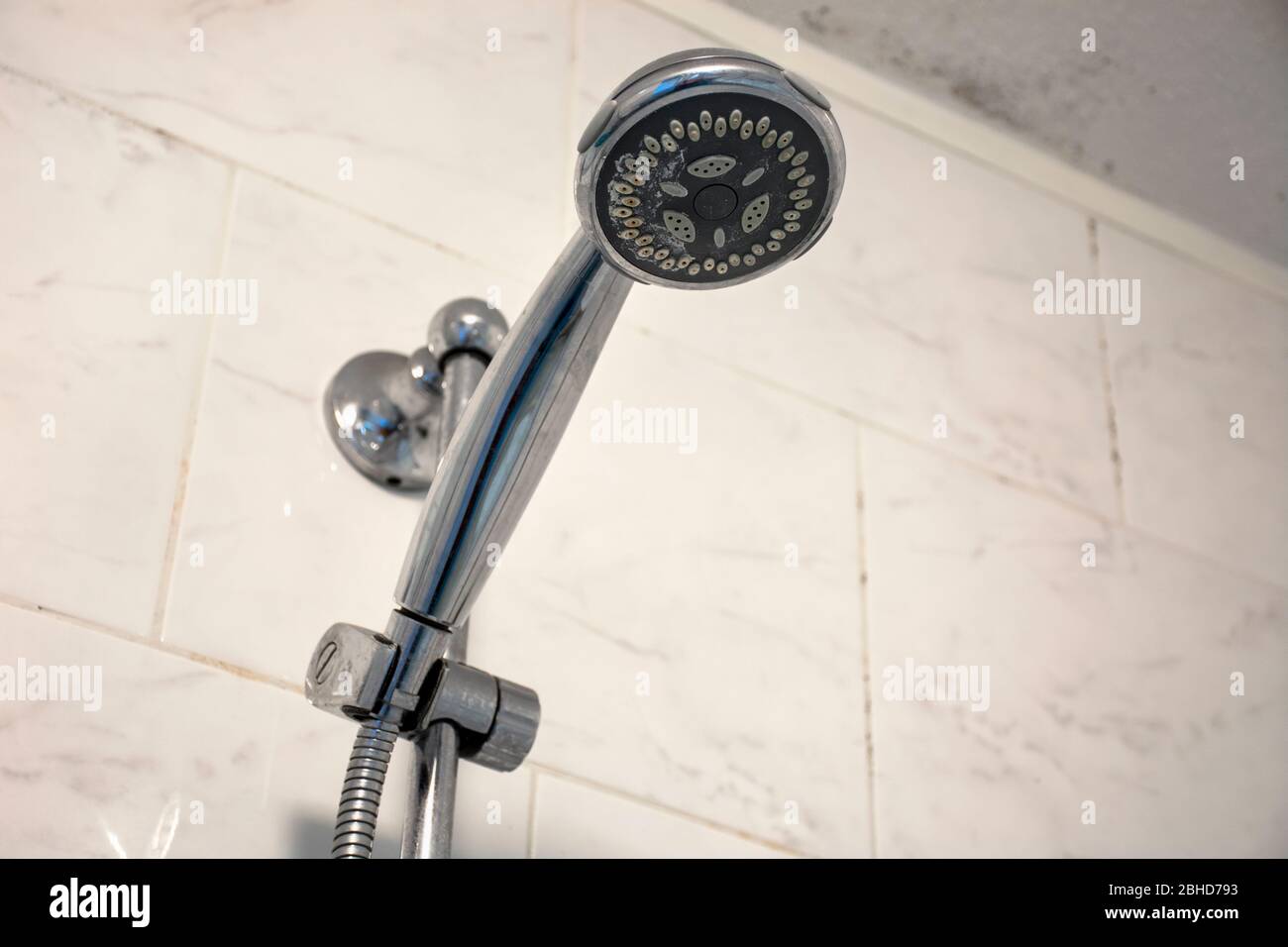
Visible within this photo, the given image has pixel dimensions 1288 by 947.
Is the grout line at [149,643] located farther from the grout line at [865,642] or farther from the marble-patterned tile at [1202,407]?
the marble-patterned tile at [1202,407]

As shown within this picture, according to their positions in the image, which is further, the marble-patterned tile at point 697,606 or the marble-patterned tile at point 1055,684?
the marble-patterned tile at point 1055,684

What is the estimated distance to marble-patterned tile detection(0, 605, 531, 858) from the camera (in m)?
0.63

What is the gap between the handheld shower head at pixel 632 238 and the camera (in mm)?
469

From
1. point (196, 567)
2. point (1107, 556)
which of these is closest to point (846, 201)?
point (1107, 556)

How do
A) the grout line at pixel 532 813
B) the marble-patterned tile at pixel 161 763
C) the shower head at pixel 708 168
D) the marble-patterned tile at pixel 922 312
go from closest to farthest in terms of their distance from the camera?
the shower head at pixel 708 168 < the marble-patterned tile at pixel 161 763 < the grout line at pixel 532 813 < the marble-patterned tile at pixel 922 312

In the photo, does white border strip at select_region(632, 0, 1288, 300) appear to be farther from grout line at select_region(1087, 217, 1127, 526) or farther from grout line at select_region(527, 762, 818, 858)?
grout line at select_region(527, 762, 818, 858)

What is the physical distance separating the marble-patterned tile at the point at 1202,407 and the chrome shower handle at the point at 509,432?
0.66 metres

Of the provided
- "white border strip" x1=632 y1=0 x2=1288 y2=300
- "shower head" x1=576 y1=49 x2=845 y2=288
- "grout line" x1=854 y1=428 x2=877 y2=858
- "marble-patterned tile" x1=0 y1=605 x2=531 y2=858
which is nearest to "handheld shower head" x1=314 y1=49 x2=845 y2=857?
"shower head" x1=576 y1=49 x2=845 y2=288

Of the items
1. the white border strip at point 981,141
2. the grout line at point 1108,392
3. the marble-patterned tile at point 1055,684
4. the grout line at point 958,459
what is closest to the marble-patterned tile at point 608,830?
the marble-patterned tile at point 1055,684

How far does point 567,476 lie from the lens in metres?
0.85

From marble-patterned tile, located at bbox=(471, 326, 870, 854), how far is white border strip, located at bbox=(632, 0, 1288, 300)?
0.28 m

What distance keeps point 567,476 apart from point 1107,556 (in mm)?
426

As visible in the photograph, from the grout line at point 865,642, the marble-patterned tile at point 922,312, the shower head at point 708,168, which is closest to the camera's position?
the shower head at point 708,168
